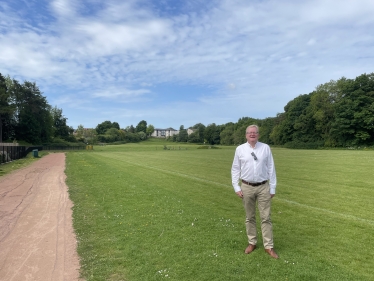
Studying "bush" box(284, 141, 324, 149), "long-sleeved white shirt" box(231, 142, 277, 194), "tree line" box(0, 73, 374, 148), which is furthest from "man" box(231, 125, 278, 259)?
"bush" box(284, 141, 324, 149)

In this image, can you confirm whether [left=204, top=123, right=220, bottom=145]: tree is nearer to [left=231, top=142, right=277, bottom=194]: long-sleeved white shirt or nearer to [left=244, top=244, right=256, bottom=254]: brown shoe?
[left=244, top=244, right=256, bottom=254]: brown shoe

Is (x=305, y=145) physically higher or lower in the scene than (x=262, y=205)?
lower

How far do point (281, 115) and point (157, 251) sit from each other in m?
104

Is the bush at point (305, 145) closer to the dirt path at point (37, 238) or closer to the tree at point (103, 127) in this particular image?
the dirt path at point (37, 238)

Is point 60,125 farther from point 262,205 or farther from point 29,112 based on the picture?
point 262,205

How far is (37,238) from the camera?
6.75m

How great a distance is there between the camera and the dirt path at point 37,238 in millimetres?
5008

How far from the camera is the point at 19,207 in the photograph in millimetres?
10031

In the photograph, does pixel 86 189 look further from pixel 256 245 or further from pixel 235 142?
pixel 235 142

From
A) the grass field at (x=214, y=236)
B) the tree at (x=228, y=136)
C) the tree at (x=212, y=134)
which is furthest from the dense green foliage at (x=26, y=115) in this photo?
the tree at (x=212, y=134)

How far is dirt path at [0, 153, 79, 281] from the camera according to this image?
197 inches

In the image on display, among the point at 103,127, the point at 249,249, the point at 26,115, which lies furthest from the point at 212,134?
the point at 249,249

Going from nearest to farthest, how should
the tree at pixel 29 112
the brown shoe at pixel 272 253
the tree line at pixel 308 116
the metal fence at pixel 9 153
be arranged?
the brown shoe at pixel 272 253 → the metal fence at pixel 9 153 → the tree line at pixel 308 116 → the tree at pixel 29 112

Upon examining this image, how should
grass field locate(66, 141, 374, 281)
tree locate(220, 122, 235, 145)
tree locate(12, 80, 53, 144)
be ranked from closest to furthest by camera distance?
grass field locate(66, 141, 374, 281)
tree locate(12, 80, 53, 144)
tree locate(220, 122, 235, 145)
